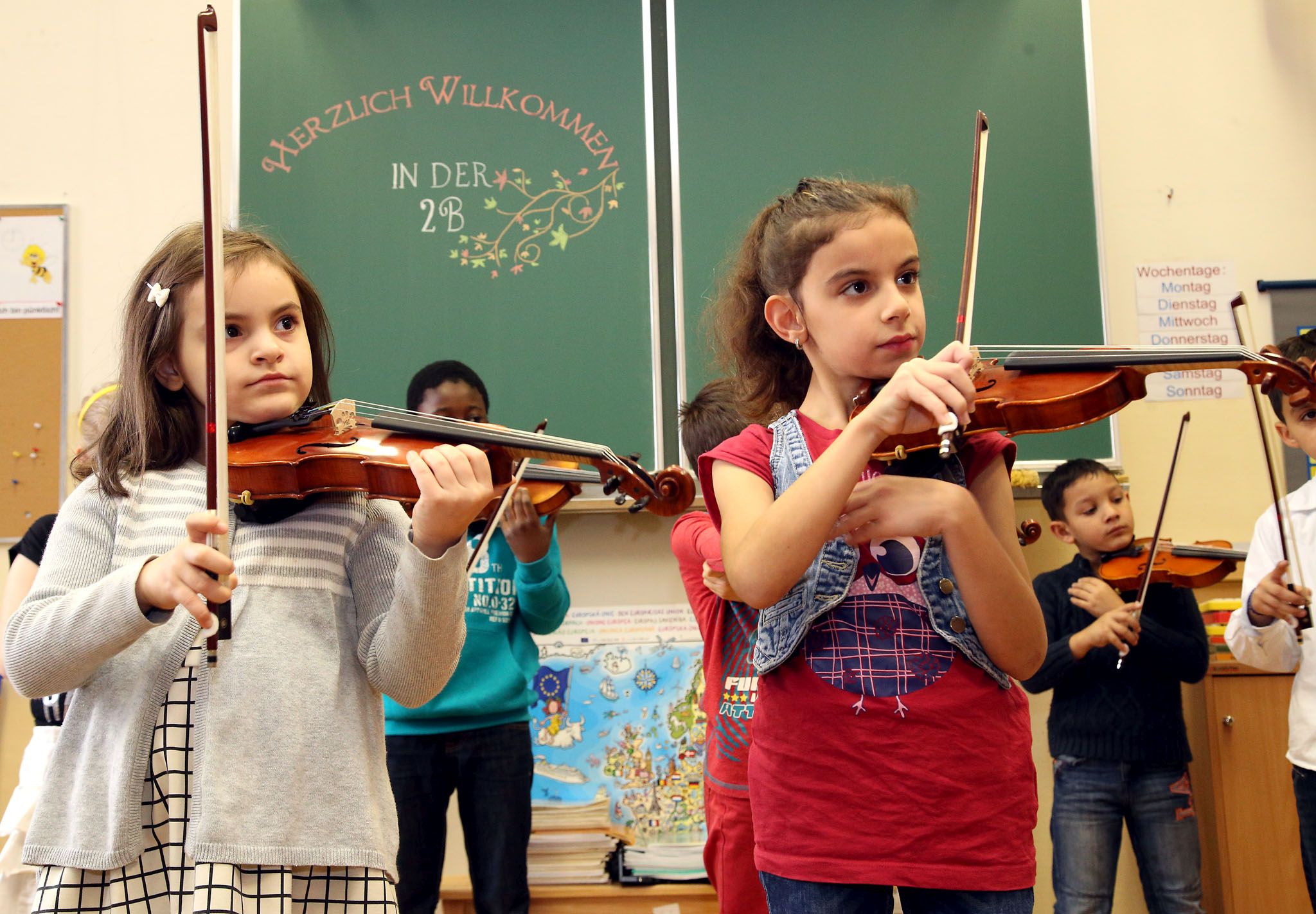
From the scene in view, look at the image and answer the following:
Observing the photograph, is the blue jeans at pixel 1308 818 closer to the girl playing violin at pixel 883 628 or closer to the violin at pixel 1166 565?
the violin at pixel 1166 565

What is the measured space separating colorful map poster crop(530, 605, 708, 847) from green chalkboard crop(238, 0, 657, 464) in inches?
20.5

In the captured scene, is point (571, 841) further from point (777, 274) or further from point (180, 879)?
point (777, 274)

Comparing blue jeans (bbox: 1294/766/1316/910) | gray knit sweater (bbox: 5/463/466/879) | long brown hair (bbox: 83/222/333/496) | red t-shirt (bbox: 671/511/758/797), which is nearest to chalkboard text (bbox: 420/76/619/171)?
red t-shirt (bbox: 671/511/758/797)

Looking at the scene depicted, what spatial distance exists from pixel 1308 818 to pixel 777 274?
1.47m

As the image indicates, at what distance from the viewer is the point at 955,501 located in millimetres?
1039

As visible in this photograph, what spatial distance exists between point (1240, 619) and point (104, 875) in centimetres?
202

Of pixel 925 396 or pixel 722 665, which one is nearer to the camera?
pixel 925 396

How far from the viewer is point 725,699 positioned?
184cm

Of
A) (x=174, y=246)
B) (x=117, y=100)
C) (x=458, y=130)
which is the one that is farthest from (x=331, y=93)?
(x=174, y=246)

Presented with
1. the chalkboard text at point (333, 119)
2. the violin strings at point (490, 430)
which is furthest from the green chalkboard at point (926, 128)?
the violin strings at point (490, 430)

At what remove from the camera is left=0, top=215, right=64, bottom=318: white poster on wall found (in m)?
3.03

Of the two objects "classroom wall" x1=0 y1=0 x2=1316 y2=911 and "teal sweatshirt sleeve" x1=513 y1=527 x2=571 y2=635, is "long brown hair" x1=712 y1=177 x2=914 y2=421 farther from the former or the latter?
"classroom wall" x1=0 y1=0 x2=1316 y2=911

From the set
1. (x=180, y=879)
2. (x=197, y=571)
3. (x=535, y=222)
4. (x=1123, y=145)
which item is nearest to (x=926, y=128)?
(x=1123, y=145)

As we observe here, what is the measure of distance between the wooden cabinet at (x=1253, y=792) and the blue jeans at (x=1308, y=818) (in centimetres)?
61
